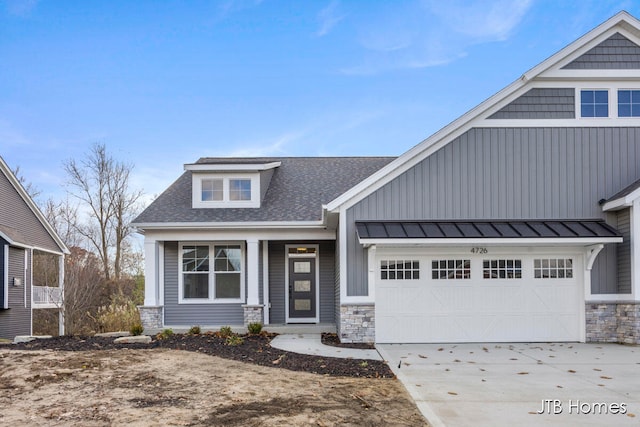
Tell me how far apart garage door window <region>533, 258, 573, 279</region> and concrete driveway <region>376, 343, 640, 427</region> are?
5.17ft

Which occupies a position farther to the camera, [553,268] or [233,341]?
[553,268]

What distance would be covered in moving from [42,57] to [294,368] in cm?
1685

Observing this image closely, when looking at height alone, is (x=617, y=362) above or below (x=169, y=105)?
below

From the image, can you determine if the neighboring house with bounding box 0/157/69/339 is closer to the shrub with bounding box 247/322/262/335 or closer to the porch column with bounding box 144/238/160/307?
the porch column with bounding box 144/238/160/307

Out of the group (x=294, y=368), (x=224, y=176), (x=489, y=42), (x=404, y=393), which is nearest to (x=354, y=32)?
A: (x=489, y=42)

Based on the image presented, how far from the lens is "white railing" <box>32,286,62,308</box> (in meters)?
18.9

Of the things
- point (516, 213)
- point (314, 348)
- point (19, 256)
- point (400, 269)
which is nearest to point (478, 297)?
point (400, 269)

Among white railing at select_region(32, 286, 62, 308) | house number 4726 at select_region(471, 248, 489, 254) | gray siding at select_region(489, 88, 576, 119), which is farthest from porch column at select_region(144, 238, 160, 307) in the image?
gray siding at select_region(489, 88, 576, 119)

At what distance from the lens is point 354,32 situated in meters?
17.8

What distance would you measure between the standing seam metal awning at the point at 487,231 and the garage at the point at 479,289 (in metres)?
0.07

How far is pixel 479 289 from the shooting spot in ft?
38.6

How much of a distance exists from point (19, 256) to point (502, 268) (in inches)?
627

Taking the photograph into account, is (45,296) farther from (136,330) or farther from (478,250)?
(478,250)

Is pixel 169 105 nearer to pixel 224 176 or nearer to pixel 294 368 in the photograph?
pixel 224 176
